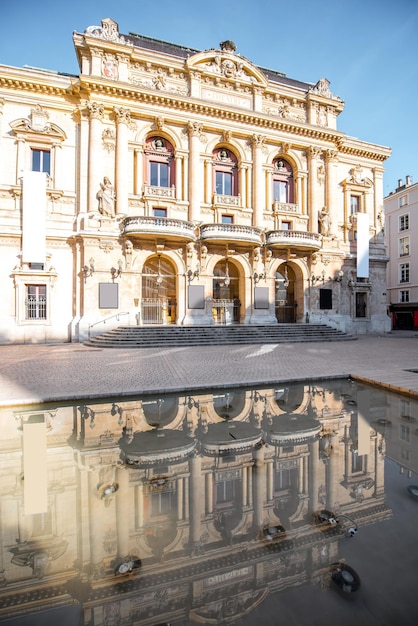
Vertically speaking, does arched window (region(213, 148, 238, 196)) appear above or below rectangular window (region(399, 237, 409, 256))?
above

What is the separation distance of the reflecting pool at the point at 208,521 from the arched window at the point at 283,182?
2283 centimetres

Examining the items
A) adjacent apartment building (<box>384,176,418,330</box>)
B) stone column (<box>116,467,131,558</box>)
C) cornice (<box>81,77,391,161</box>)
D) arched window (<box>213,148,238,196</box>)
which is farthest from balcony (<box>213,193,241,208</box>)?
adjacent apartment building (<box>384,176,418,330</box>)

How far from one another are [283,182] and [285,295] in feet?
31.1

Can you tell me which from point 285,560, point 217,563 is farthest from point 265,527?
point 217,563

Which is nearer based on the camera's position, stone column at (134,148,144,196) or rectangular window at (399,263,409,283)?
stone column at (134,148,144,196)

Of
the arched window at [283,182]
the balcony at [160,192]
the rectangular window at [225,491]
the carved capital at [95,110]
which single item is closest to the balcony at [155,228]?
the balcony at [160,192]

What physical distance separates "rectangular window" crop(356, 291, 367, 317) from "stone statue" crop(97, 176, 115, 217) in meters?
21.1

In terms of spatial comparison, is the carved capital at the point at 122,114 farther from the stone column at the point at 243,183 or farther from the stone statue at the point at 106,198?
the stone column at the point at 243,183

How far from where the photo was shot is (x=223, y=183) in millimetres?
23328

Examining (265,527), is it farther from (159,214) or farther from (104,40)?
(104,40)

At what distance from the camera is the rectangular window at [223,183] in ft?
76.3

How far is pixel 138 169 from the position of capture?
67.6 feet

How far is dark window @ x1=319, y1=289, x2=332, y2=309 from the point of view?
79.4 ft

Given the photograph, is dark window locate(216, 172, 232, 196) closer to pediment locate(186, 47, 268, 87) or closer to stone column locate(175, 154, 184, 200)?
stone column locate(175, 154, 184, 200)
